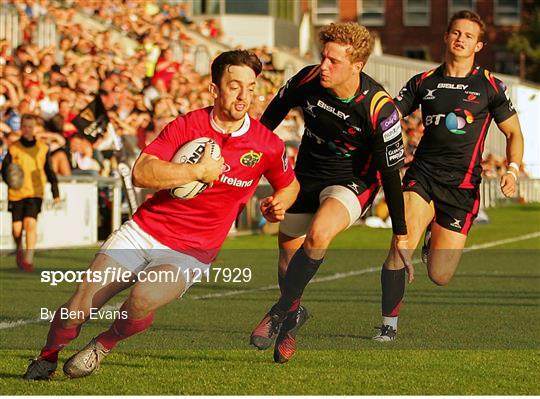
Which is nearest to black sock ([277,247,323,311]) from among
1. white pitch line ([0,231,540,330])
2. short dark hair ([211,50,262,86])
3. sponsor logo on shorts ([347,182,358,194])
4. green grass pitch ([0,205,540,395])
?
green grass pitch ([0,205,540,395])

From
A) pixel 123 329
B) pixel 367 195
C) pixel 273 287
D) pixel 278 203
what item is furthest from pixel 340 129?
pixel 273 287

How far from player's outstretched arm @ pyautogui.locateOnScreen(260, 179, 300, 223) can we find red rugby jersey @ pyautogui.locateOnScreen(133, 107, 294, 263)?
169 millimetres

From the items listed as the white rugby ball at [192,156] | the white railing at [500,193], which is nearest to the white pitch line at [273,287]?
the white rugby ball at [192,156]

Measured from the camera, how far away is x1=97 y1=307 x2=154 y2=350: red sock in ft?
27.0

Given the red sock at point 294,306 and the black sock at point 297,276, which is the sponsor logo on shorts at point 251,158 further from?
the red sock at point 294,306

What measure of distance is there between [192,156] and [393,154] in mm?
2210

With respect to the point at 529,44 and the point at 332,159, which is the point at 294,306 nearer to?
the point at 332,159

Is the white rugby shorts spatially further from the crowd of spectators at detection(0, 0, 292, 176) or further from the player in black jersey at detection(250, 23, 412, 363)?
the crowd of spectators at detection(0, 0, 292, 176)

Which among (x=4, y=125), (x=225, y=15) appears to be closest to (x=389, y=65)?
(x=225, y=15)

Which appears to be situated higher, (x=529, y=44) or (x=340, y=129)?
(x=340, y=129)

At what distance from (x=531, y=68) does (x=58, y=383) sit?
2355 inches

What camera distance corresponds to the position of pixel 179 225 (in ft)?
26.9

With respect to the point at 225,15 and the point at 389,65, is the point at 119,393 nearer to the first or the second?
the point at 389,65

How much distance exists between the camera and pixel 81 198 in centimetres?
2080
